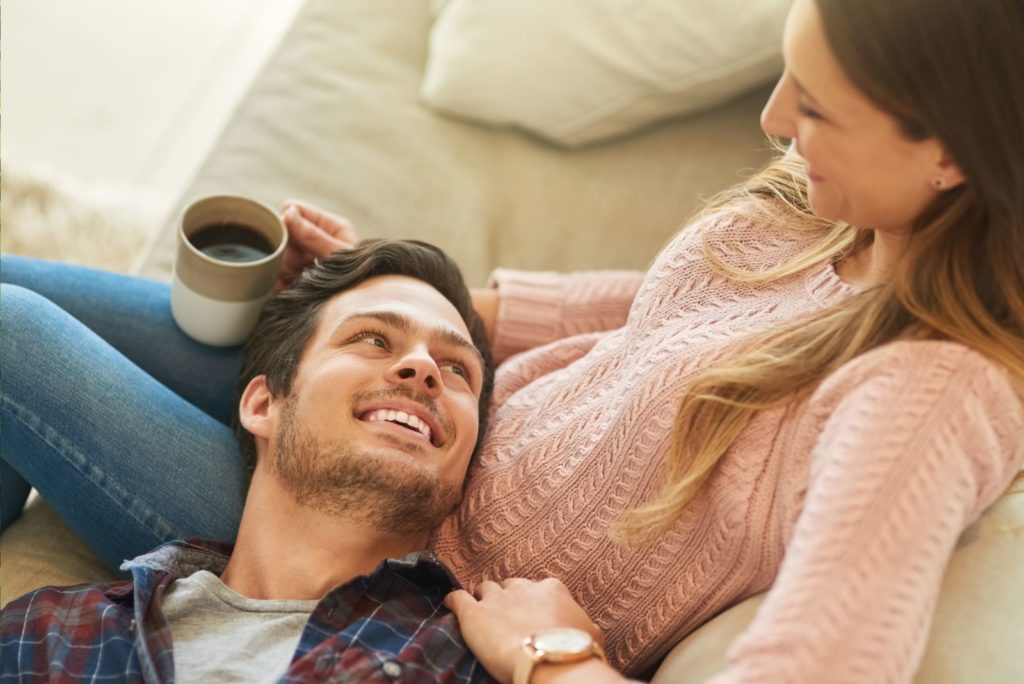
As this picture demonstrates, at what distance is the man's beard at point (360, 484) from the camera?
130 cm

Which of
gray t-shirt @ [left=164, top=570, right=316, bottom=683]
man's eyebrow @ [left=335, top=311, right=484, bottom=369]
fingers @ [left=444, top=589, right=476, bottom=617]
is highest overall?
man's eyebrow @ [left=335, top=311, right=484, bottom=369]

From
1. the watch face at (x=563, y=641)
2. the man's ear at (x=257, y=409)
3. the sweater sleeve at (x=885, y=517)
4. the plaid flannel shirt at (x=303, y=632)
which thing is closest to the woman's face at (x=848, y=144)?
the sweater sleeve at (x=885, y=517)

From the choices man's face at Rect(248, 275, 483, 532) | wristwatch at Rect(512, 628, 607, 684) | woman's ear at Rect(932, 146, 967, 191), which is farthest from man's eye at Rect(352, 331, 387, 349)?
woman's ear at Rect(932, 146, 967, 191)

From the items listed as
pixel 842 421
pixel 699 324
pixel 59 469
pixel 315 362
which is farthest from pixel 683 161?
pixel 59 469

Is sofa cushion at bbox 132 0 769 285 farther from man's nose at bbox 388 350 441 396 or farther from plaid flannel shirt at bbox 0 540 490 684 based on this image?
plaid flannel shirt at bbox 0 540 490 684

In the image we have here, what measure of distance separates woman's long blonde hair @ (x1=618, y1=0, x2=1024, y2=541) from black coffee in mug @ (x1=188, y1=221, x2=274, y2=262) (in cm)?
77

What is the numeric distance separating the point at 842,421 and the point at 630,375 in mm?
328

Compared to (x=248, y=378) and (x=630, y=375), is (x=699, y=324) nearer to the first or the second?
(x=630, y=375)

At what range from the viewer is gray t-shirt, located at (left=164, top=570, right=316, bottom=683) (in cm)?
125

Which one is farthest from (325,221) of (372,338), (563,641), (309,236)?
(563,641)

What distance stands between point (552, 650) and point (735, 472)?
27cm

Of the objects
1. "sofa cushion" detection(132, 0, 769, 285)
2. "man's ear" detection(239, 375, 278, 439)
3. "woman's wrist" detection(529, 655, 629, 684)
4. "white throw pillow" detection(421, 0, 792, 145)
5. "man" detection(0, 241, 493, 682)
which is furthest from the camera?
"sofa cushion" detection(132, 0, 769, 285)

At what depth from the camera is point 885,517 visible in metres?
0.97

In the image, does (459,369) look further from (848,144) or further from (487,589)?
(848,144)
